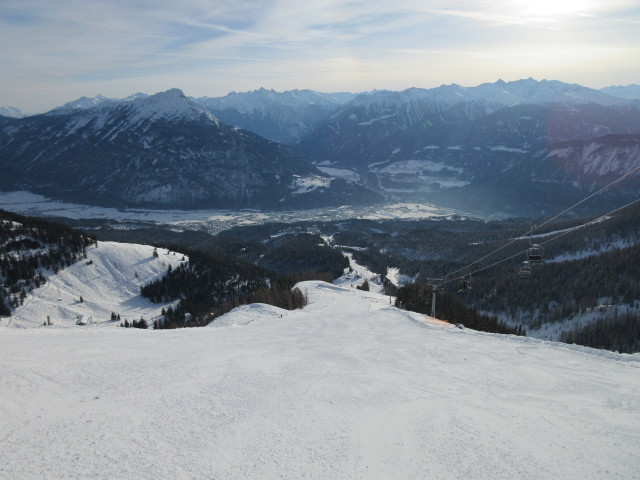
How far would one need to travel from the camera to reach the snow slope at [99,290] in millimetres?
72500

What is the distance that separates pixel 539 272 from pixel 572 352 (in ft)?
439

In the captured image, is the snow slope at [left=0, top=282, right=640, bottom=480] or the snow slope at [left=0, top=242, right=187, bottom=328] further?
the snow slope at [left=0, top=242, right=187, bottom=328]

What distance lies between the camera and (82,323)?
70.0 m

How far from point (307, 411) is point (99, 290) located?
8472 centimetres

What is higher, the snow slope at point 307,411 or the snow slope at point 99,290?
the snow slope at point 307,411

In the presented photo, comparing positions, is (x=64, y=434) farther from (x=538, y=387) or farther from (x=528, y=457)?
(x=538, y=387)

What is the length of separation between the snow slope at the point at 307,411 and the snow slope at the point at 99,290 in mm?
56868

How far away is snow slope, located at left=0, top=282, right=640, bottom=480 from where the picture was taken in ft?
36.8

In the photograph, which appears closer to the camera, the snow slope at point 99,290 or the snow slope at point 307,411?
the snow slope at point 307,411

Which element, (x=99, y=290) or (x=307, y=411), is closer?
(x=307, y=411)

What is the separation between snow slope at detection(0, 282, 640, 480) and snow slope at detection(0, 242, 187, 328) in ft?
187

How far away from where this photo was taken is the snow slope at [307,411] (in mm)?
11227

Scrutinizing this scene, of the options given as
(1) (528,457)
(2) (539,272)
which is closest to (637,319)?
(2) (539,272)

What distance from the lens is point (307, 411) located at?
14602 mm
